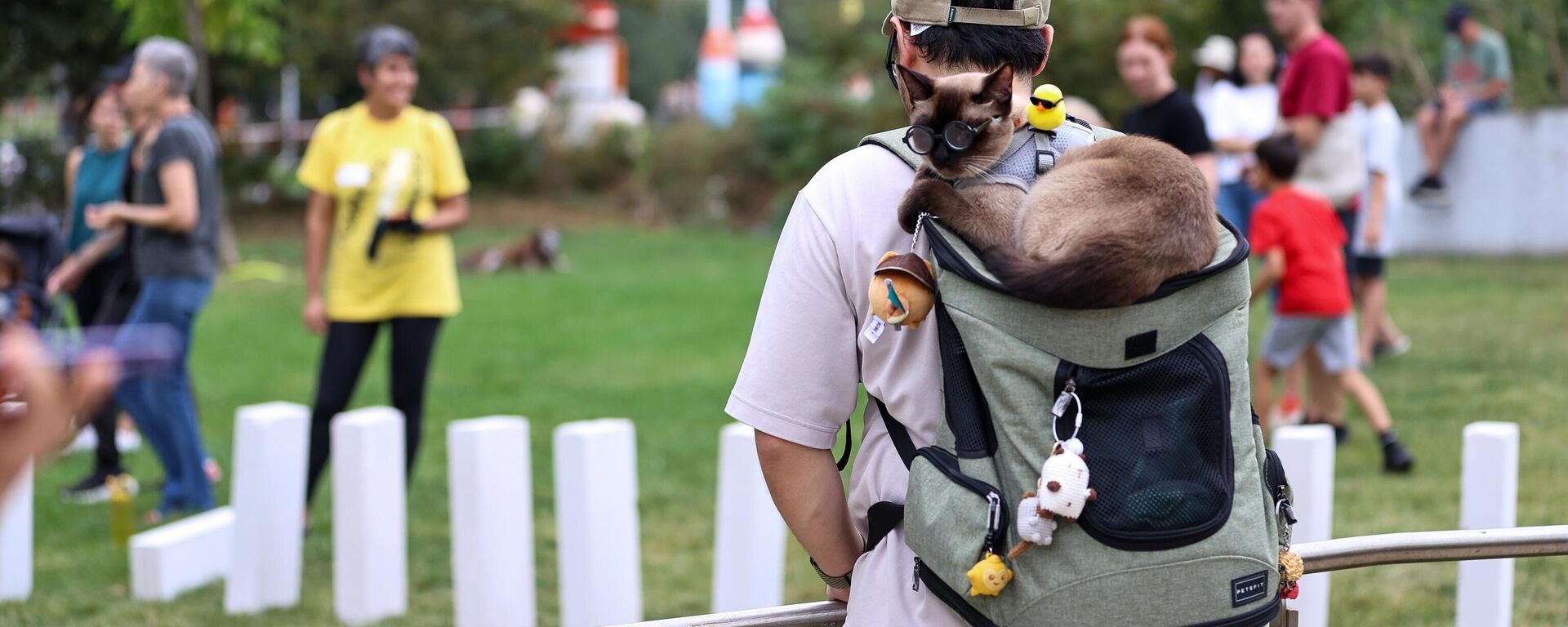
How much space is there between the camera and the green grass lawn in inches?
200

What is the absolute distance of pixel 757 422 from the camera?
1961 mm

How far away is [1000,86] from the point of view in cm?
183

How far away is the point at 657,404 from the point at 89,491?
129 inches

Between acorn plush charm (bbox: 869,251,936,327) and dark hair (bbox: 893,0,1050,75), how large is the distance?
310 millimetres

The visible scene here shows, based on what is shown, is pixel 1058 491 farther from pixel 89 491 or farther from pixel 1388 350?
pixel 1388 350

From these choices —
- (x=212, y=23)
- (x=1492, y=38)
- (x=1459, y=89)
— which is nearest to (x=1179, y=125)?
(x=1492, y=38)

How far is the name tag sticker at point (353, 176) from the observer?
19.0 feet

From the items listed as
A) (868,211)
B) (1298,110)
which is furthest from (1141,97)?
(868,211)

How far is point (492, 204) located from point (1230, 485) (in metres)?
26.2

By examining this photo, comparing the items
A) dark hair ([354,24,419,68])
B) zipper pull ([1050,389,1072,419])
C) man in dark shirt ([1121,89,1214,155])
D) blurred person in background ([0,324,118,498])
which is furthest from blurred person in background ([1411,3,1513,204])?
blurred person in background ([0,324,118,498])

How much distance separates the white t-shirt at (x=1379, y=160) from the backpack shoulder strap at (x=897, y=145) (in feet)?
21.1

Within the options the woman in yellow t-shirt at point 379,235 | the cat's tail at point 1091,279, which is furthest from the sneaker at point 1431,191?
the cat's tail at point 1091,279

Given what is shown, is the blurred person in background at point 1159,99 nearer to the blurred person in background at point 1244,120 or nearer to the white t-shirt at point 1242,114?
the blurred person in background at point 1244,120

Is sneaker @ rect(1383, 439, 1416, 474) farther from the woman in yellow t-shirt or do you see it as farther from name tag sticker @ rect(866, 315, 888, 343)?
name tag sticker @ rect(866, 315, 888, 343)
